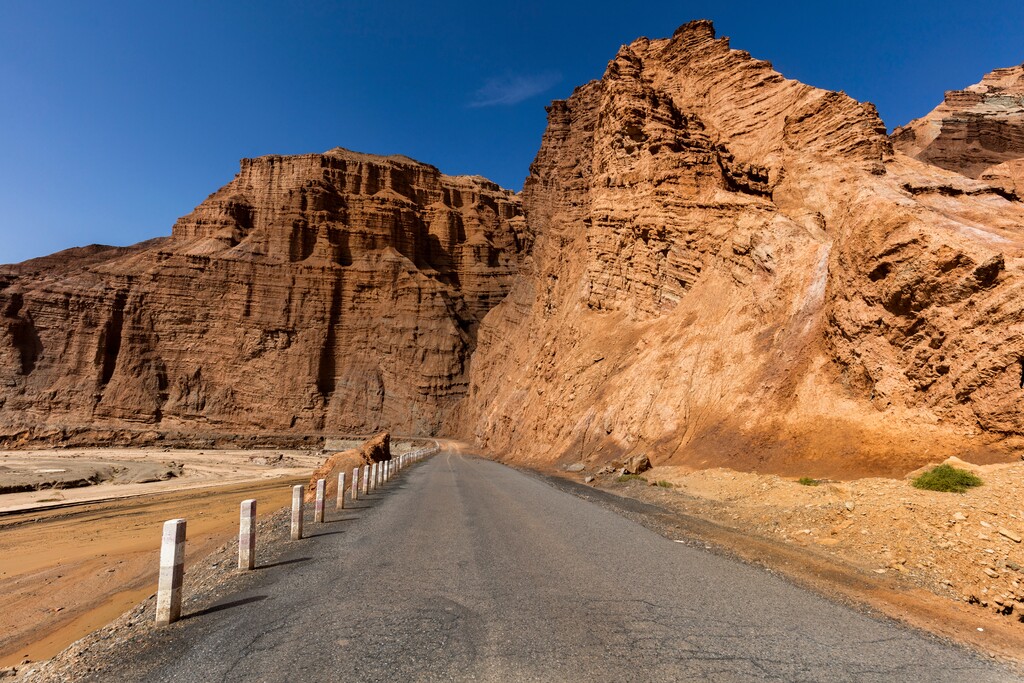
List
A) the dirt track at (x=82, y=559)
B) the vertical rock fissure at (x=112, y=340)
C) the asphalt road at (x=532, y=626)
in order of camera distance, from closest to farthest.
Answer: the asphalt road at (x=532, y=626)
the dirt track at (x=82, y=559)
the vertical rock fissure at (x=112, y=340)

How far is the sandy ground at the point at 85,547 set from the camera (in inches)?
310

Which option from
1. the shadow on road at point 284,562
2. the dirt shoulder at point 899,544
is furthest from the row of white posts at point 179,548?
the dirt shoulder at point 899,544

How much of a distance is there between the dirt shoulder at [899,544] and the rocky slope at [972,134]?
43.2 m

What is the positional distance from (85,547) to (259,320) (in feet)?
229

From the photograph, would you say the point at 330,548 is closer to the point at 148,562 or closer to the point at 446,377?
the point at 148,562

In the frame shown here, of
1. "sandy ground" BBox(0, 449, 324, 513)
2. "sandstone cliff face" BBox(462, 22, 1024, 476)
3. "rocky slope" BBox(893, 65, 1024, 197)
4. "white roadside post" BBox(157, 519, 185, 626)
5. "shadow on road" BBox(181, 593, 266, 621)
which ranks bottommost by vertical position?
"sandy ground" BBox(0, 449, 324, 513)

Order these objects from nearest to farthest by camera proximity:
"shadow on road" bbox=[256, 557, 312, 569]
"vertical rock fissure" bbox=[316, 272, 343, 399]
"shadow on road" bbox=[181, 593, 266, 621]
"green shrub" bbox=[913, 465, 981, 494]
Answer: "shadow on road" bbox=[181, 593, 266, 621] < "shadow on road" bbox=[256, 557, 312, 569] < "green shrub" bbox=[913, 465, 981, 494] < "vertical rock fissure" bbox=[316, 272, 343, 399]

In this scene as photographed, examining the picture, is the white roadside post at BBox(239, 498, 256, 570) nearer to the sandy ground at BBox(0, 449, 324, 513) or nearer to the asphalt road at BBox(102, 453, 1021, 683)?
the asphalt road at BBox(102, 453, 1021, 683)

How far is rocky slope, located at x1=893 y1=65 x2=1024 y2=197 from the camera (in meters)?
53.8

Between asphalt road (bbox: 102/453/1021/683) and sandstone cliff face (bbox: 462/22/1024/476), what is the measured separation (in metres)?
9.59

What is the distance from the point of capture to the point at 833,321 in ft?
58.5

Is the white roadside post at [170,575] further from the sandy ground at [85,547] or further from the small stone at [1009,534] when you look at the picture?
the small stone at [1009,534]

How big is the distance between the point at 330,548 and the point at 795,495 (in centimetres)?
891

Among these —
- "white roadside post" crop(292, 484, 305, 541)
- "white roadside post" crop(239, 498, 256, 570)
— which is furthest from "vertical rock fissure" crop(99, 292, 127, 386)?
"white roadside post" crop(239, 498, 256, 570)
